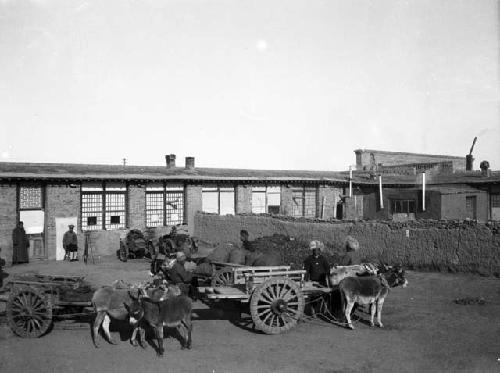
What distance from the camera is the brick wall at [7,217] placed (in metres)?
19.7

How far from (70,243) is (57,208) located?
6.23 feet

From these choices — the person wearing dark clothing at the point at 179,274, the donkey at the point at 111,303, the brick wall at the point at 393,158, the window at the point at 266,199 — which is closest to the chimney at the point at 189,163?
the window at the point at 266,199

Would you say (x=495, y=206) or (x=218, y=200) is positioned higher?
(x=218, y=200)

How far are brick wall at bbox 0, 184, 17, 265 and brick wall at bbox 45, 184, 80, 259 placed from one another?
140 centimetres

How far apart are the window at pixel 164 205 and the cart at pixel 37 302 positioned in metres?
14.8

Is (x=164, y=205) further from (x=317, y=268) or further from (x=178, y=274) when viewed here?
(x=317, y=268)

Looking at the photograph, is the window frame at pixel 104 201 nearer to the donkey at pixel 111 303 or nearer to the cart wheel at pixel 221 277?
the cart wheel at pixel 221 277

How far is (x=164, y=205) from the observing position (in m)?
25.0

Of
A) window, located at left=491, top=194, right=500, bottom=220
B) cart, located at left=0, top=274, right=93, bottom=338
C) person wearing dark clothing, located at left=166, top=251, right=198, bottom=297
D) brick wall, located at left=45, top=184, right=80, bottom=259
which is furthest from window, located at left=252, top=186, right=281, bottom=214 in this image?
cart, located at left=0, top=274, right=93, bottom=338

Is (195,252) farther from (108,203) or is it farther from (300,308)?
(300,308)

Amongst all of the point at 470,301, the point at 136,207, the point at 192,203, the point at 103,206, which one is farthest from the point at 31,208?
the point at 470,301

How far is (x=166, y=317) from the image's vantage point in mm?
8477

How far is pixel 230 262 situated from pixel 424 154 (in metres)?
46.2

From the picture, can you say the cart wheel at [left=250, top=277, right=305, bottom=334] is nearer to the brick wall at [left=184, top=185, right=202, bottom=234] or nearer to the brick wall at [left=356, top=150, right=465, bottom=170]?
the brick wall at [left=184, top=185, right=202, bottom=234]
